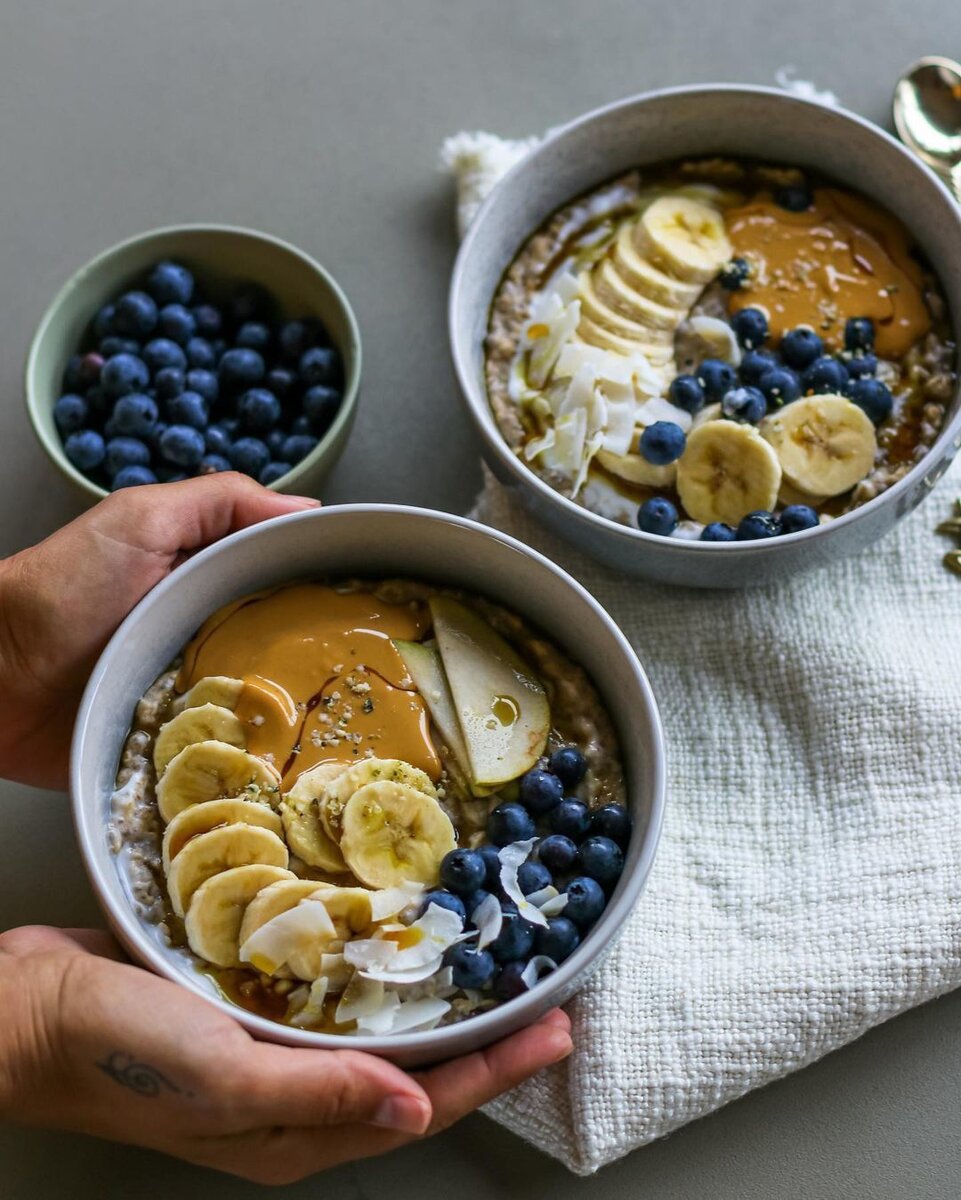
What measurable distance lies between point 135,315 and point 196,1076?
4.13 feet

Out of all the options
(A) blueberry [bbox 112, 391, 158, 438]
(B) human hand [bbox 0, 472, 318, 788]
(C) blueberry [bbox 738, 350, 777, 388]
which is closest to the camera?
(B) human hand [bbox 0, 472, 318, 788]

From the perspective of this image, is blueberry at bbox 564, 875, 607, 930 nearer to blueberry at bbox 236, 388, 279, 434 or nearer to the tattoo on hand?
the tattoo on hand

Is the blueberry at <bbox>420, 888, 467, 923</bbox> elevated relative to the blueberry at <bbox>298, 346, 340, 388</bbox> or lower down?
lower down

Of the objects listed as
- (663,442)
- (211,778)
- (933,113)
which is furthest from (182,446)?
(933,113)

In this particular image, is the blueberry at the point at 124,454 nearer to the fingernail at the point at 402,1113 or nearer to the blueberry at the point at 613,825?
the blueberry at the point at 613,825

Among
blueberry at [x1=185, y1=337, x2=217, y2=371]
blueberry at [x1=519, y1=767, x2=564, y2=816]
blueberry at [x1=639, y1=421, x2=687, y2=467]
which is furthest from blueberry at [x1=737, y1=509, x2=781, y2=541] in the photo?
blueberry at [x1=185, y1=337, x2=217, y2=371]

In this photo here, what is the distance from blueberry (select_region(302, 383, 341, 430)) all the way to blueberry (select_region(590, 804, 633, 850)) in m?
0.83

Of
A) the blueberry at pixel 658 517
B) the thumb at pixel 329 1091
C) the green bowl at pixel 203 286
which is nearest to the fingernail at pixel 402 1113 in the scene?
the thumb at pixel 329 1091

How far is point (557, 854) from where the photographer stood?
5.22 feet

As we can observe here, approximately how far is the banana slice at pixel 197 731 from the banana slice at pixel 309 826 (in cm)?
11

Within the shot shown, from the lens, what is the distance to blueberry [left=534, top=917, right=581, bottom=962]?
1.54 m

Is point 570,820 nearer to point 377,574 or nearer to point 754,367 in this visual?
point 377,574

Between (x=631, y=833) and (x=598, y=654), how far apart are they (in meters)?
0.23

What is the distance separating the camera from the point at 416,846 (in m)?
1.59
